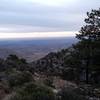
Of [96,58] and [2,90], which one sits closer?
[2,90]

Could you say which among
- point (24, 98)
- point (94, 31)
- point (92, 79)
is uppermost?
point (94, 31)

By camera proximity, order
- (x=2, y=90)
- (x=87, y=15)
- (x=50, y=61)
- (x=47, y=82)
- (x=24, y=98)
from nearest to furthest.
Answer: (x=24, y=98) → (x=2, y=90) → (x=47, y=82) → (x=87, y=15) → (x=50, y=61)

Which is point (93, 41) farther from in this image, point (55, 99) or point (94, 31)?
point (55, 99)

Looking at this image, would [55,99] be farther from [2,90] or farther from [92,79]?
[92,79]

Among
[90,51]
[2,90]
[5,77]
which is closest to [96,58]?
[90,51]

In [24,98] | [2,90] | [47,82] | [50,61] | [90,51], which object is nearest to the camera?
[24,98]

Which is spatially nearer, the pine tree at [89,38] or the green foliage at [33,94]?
the green foliage at [33,94]

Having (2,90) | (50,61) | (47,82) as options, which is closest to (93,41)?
(50,61)

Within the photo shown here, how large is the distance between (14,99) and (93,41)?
2018 centimetres

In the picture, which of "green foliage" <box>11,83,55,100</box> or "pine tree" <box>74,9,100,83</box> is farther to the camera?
"pine tree" <box>74,9,100,83</box>

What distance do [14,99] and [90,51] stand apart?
61.0ft

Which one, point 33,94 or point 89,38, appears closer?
point 33,94

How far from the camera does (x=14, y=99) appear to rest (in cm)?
1533

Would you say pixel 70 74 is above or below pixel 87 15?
below
